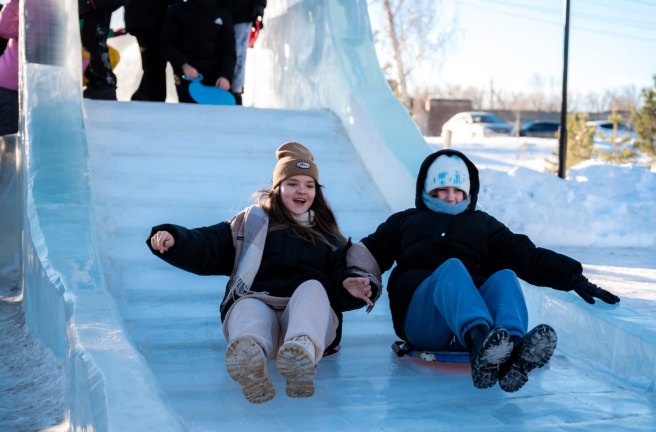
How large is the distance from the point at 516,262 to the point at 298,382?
1182mm

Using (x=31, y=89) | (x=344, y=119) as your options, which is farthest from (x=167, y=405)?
(x=344, y=119)

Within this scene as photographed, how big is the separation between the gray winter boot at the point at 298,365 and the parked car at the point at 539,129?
28.1m

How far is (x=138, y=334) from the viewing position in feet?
10.6

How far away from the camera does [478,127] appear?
2645 cm

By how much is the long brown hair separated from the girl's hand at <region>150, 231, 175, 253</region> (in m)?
0.47

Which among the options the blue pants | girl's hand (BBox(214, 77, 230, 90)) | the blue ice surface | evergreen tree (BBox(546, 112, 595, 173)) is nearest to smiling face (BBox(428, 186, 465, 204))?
the blue pants

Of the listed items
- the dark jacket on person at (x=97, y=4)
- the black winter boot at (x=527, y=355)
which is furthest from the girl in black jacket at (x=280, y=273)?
the dark jacket on person at (x=97, y=4)

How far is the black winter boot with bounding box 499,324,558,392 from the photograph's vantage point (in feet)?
8.02

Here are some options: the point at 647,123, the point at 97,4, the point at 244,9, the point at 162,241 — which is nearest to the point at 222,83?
the point at 244,9

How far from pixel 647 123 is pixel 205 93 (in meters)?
15.4

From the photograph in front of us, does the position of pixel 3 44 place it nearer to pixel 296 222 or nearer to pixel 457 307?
pixel 296 222

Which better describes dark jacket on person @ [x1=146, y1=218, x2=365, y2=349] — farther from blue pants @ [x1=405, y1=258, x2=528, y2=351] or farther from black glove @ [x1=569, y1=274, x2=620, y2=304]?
black glove @ [x1=569, y1=274, x2=620, y2=304]

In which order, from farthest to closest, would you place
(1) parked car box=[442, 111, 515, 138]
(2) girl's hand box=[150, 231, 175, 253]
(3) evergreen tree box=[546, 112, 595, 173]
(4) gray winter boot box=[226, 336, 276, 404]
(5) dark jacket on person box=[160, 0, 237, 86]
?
1. (1) parked car box=[442, 111, 515, 138]
2. (3) evergreen tree box=[546, 112, 595, 173]
3. (5) dark jacket on person box=[160, 0, 237, 86]
4. (2) girl's hand box=[150, 231, 175, 253]
5. (4) gray winter boot box=[226, 336, 276, 404]

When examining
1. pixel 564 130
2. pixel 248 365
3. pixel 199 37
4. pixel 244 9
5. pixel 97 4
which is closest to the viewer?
pixel 248 365
